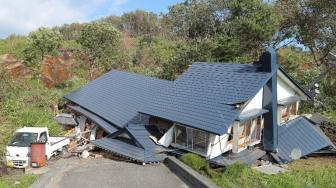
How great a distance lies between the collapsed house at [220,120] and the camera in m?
17.8

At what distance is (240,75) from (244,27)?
33.5ft

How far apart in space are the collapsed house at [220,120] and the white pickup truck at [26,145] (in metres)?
1.79

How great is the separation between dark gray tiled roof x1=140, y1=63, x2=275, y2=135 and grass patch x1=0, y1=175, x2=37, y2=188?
6.04 meters

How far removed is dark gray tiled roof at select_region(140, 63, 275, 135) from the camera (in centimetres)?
1748

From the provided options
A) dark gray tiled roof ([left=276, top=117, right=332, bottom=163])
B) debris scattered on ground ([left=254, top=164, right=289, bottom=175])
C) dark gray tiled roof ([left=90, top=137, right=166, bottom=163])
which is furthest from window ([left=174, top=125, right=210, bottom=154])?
dark gray tiled roof ([left=276, top=117, right=332, bottom=163])

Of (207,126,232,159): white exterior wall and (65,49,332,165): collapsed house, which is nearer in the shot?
(207,126,232,159): white exterior wall

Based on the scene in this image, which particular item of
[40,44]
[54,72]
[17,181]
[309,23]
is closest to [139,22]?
[40,44]

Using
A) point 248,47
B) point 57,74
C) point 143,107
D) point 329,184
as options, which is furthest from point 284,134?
point 57,74

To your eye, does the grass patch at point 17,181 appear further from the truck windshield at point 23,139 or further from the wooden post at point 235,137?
the wooden post at point 235,137

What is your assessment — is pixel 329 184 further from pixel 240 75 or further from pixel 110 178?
pixel 110 178

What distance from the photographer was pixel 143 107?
20.3 meters

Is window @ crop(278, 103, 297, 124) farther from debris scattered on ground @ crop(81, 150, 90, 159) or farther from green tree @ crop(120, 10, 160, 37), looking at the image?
green tree @ crop(120, 10, 160, 37)

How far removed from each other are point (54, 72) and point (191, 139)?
21880mm

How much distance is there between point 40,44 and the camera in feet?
123
